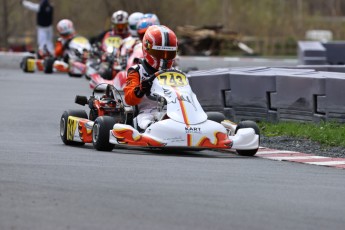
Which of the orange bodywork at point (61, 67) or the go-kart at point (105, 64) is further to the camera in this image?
the orange bodywork at point (61, 67)

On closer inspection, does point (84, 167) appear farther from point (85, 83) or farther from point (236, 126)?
point (85, 83)

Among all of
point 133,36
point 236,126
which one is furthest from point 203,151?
point 133,36

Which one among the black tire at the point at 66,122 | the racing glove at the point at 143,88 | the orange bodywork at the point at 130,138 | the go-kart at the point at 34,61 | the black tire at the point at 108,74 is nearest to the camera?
the orange bodywork at the point at 130,138

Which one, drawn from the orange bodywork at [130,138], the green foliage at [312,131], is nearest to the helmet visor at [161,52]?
the orange bodywork at [130,138]

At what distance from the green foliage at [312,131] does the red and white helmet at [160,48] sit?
2102mm

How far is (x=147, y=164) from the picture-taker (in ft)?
33.6

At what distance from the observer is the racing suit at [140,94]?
12022mm

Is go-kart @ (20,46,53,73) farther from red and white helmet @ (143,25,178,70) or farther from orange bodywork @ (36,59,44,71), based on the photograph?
red and white helmet @ (143,25,178,70)

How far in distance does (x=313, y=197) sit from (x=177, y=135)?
302cm

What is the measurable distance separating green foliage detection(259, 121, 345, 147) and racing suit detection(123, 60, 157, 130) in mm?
2198

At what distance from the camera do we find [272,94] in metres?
15.0

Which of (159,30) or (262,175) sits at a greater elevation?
(159,30)

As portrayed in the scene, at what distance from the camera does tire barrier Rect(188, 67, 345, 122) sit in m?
14.1

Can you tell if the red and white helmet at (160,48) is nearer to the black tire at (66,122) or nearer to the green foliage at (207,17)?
the black tire at (66,122)
